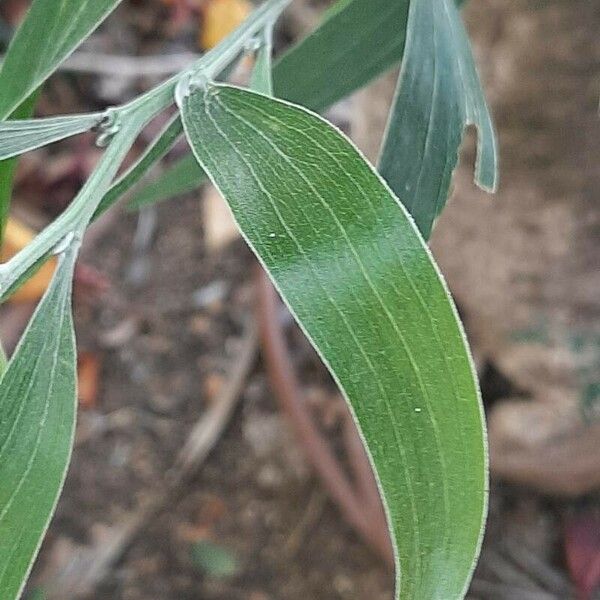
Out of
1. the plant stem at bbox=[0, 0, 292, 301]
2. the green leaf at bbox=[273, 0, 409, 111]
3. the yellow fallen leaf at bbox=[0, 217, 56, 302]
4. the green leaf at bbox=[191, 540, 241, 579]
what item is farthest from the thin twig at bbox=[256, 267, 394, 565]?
the plant stem at bbox=[0, 0, 292, 301]

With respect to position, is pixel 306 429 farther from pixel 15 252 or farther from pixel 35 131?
pixel 35 131

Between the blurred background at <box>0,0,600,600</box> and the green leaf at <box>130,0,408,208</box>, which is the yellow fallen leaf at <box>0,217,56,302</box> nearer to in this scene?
the blurred background at <box>0,0,600,600</box>

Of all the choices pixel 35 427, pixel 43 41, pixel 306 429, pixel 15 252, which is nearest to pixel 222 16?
pixel 15 252

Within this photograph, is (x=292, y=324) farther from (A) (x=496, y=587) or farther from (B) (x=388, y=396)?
(B) (x=388, y=396)

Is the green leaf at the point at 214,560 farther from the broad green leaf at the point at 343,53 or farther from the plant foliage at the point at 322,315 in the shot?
the plant foliage at the point at 322,315

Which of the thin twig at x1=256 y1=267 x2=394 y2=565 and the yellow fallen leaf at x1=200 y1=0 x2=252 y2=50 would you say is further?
the yellow fallen leaf at x1=200 y1=0 x2=252 y2=50

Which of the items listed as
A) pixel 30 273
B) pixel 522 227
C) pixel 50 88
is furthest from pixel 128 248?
pixel 30 273
